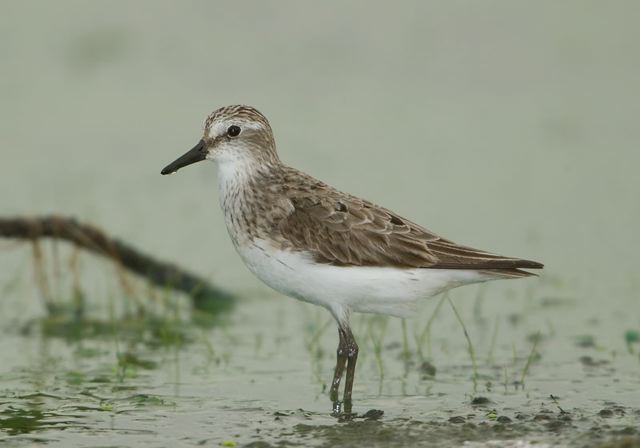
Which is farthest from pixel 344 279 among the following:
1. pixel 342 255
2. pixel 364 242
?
pixel 364 242

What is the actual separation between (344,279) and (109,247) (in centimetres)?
346

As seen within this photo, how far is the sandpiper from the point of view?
8.78m

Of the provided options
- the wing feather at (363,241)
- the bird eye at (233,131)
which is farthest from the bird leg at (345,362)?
the bird eye at (233,131)

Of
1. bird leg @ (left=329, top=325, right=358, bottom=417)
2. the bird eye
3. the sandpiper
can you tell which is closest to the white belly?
the sandpiper

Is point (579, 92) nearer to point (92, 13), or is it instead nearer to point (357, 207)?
point (92, 13)

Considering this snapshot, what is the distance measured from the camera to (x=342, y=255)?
28.8 feet

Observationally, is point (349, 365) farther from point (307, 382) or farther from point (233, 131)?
point (233, 131)

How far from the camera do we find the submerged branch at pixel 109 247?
11500 mm

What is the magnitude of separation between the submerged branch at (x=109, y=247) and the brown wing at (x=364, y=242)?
2512 mm

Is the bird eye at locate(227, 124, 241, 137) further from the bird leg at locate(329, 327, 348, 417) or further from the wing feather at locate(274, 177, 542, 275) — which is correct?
the bird leg at locate(329, 327, 348, 417)

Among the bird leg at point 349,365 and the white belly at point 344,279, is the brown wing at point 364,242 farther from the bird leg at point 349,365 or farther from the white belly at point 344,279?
the bird leg at point 349,365

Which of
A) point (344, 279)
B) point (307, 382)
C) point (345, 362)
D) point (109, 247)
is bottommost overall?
point (307, 382)

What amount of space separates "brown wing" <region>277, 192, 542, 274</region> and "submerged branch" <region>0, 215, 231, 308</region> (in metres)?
2.51

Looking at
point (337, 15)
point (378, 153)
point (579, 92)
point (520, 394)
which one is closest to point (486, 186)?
point (378, 153)
